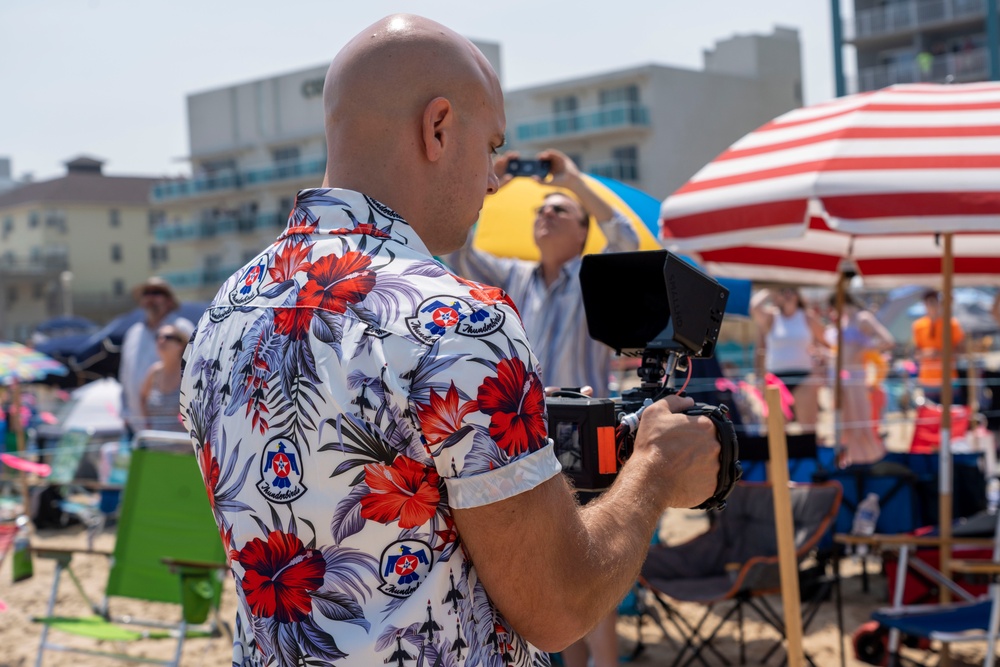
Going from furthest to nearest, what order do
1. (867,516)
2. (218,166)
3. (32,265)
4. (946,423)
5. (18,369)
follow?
(32,265) < (218,166) < (18,369) < (867,516) < (946,423)

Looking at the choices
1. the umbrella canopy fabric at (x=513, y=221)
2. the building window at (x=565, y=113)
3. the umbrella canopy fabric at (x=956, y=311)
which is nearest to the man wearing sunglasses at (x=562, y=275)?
the umbrella canopy fabric at (x=513, y=221)

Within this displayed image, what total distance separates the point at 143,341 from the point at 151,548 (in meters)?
3.52

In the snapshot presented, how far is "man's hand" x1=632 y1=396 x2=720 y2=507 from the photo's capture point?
1511 mm

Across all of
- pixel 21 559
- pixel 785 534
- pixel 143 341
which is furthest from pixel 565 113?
pixel 785 534

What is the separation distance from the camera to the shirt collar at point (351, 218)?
4.56 feet

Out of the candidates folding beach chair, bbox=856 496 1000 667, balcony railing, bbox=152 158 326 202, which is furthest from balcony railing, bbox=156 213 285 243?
folding beach chair, bbox=856 496 1000 667

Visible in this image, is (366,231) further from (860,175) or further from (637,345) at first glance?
(860,175)

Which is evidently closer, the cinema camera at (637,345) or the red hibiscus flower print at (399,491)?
the red hibiscus flower print at (399,491)

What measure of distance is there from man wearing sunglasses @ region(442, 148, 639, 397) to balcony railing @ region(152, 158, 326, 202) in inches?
2003

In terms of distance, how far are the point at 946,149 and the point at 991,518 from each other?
1956 mm

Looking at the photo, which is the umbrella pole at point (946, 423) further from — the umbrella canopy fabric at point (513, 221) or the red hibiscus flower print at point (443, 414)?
the red hibiscus flower print at point (443, 414)

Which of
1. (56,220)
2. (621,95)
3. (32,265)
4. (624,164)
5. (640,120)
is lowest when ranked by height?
(32,265)

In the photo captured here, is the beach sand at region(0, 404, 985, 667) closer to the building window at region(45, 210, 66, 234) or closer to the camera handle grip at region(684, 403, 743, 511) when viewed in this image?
the camera handle grip at region(684, 403, 743, 511)

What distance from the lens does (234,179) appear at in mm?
59781
